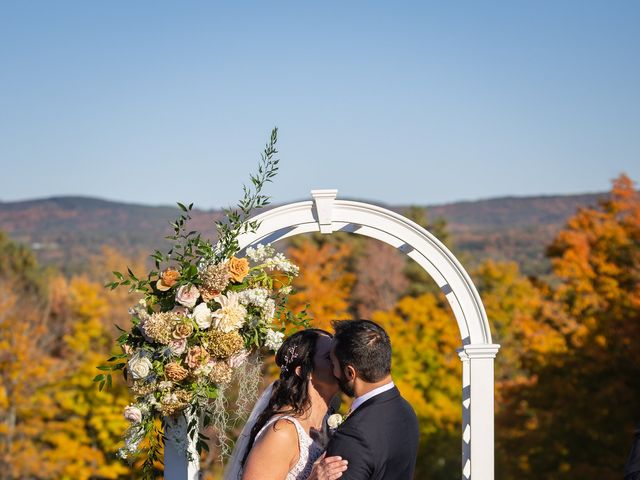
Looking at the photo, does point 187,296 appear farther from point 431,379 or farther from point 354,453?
point 431,379

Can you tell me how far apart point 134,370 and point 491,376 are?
2.13m

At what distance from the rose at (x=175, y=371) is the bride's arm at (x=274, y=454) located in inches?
29.3

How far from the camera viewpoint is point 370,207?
4.80 m

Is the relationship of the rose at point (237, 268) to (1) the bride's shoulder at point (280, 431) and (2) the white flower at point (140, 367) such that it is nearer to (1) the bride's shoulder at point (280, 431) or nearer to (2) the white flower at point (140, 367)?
(2) the white flower at point (140, 367)

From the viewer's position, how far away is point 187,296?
4262 mm

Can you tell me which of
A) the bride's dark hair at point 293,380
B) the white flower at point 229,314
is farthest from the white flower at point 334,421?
the white flower at point 229,314

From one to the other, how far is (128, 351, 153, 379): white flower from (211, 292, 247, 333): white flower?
41cm

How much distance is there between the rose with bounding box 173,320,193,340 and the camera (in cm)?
414

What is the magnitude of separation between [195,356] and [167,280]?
1.50 feet

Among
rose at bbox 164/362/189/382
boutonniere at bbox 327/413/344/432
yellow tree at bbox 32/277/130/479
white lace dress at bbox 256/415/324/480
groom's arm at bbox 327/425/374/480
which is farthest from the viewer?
yellow tree at bbox 32/277/130/479

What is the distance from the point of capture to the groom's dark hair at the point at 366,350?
3428 millimetres

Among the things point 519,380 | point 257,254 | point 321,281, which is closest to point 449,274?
point 257,254

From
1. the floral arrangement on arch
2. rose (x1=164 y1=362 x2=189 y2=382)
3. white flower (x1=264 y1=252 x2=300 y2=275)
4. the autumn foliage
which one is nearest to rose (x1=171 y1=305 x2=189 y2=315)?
the floral arrangement on arch

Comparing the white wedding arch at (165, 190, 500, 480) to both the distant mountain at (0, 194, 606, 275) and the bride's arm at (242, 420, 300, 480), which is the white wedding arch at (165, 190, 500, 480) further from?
the distant mountain at (0, 194, 606, 275)
